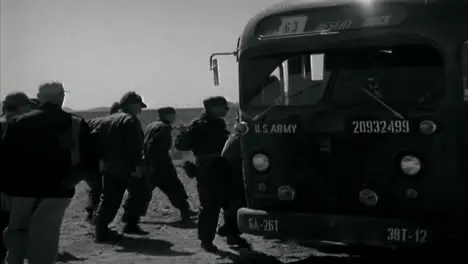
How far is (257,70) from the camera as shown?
22.1 feet

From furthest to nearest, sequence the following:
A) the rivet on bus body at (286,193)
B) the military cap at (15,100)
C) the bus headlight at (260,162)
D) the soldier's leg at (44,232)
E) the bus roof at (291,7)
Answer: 1. the military cap at (15,100)
2. the bus headlight at (260,162)
3. the rivet on bus body at (286,193)
4. the bus roof at (291,7)
5. the soldier's leg at (44,232)

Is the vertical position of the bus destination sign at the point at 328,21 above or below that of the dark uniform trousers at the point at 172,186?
above

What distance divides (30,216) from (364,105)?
298 cm

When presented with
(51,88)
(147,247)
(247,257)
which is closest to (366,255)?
(247,257)

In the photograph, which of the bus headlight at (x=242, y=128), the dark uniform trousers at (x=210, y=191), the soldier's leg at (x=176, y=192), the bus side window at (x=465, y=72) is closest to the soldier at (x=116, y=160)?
the dark uniform trousers at (x=210, y=191)

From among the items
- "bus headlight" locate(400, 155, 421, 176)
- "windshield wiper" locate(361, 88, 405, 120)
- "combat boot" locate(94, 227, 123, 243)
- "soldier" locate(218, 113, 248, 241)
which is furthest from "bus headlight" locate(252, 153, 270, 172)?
"combat boot" locate(94, 227, 123, 243)

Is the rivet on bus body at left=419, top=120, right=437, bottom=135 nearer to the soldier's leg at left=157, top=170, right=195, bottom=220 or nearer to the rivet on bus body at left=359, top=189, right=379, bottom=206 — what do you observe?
the rivet on bus body at left=359, top=189, right=379, bottom=206

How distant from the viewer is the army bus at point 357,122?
5660mm

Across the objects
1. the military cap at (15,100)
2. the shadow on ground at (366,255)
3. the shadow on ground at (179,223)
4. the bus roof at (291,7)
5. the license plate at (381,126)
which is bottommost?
the shadow on ground at (366,255)

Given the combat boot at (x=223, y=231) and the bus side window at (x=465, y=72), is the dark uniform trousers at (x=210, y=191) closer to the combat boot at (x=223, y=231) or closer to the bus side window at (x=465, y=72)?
the combat boot at (x=223, y=231)

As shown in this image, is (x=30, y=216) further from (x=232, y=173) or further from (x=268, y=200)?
(x=232, y=173)

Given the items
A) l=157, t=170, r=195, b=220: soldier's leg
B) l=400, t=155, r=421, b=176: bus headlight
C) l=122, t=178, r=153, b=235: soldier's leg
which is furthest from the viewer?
l=157, t=170, r=195, b=220: soldier's leg

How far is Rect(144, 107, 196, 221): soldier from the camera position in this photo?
10086 mm

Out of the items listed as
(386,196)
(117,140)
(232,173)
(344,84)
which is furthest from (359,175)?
(117,140)
